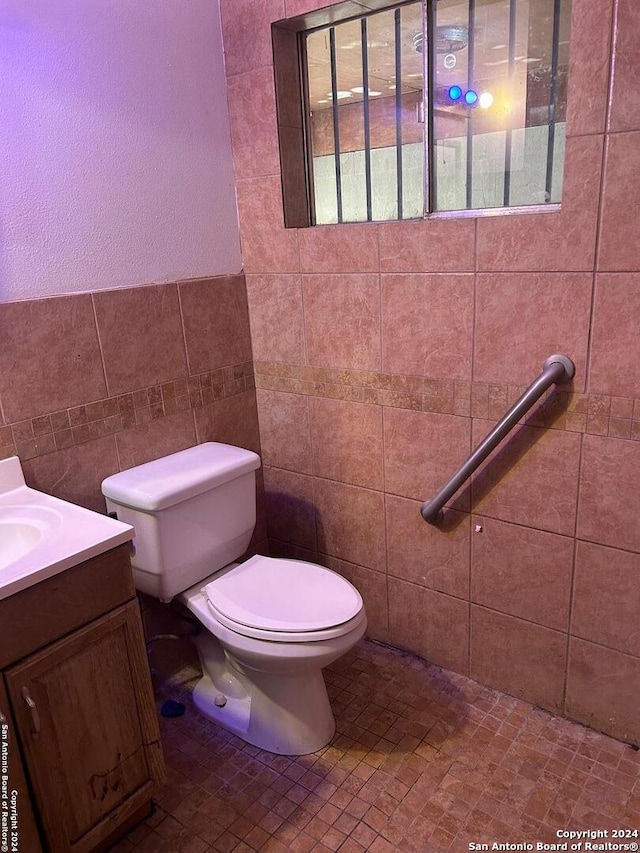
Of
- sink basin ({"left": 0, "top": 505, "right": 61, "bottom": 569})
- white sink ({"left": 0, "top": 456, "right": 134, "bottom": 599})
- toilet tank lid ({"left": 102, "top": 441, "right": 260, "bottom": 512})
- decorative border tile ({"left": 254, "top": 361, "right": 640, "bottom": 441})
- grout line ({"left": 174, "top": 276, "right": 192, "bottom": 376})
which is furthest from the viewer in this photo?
grout line ({"left": 174, "top": 276, "right": 192, "bottom": 376})

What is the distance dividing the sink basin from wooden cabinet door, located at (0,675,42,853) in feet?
1.03

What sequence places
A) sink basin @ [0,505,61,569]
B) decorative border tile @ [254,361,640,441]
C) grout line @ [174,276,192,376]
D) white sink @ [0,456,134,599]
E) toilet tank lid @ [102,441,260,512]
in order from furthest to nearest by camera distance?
1. grout line @ [174,276,192,376]
2. toilet tank lid @ [102,441,260,512]
3. decorative border tile @ [254,361,640,441]
4. sink basin @ [0,505,61,569]
5. white sink @ [0,456,134,599]

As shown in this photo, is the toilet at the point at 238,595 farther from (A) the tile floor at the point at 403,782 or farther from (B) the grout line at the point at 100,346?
(B) the grout line at the point at 100,346

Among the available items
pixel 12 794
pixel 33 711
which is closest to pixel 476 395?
pixel 33 711

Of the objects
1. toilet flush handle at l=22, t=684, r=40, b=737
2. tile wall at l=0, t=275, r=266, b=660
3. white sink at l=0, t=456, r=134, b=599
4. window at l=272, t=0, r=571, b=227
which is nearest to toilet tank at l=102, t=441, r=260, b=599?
tile wall at l=0, t=275, r=266, b=660

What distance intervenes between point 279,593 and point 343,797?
52 cm

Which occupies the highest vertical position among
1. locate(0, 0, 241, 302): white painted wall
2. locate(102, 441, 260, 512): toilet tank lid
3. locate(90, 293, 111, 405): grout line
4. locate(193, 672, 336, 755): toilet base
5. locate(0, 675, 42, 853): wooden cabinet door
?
locate(0, 0, 241, 302): white painted wall

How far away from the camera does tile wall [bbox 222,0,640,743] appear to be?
4.81ft

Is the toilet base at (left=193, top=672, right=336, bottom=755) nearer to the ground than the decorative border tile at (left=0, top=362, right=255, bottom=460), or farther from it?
nearer to the ground

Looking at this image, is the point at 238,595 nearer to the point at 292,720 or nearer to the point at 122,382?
the point at 292,720

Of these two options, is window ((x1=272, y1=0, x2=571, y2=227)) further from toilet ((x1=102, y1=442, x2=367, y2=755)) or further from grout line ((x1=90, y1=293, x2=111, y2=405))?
toilet ((x1=102, y1=442, x2=367, y2=755))

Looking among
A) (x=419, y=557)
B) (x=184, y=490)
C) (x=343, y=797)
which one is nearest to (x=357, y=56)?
(x=184, y=490)

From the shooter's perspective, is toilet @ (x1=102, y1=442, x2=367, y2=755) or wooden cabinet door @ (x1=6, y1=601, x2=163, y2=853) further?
toilet @ (x1=102, y1=442, x2=367, y2=755)

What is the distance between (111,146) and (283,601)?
4.19ft
